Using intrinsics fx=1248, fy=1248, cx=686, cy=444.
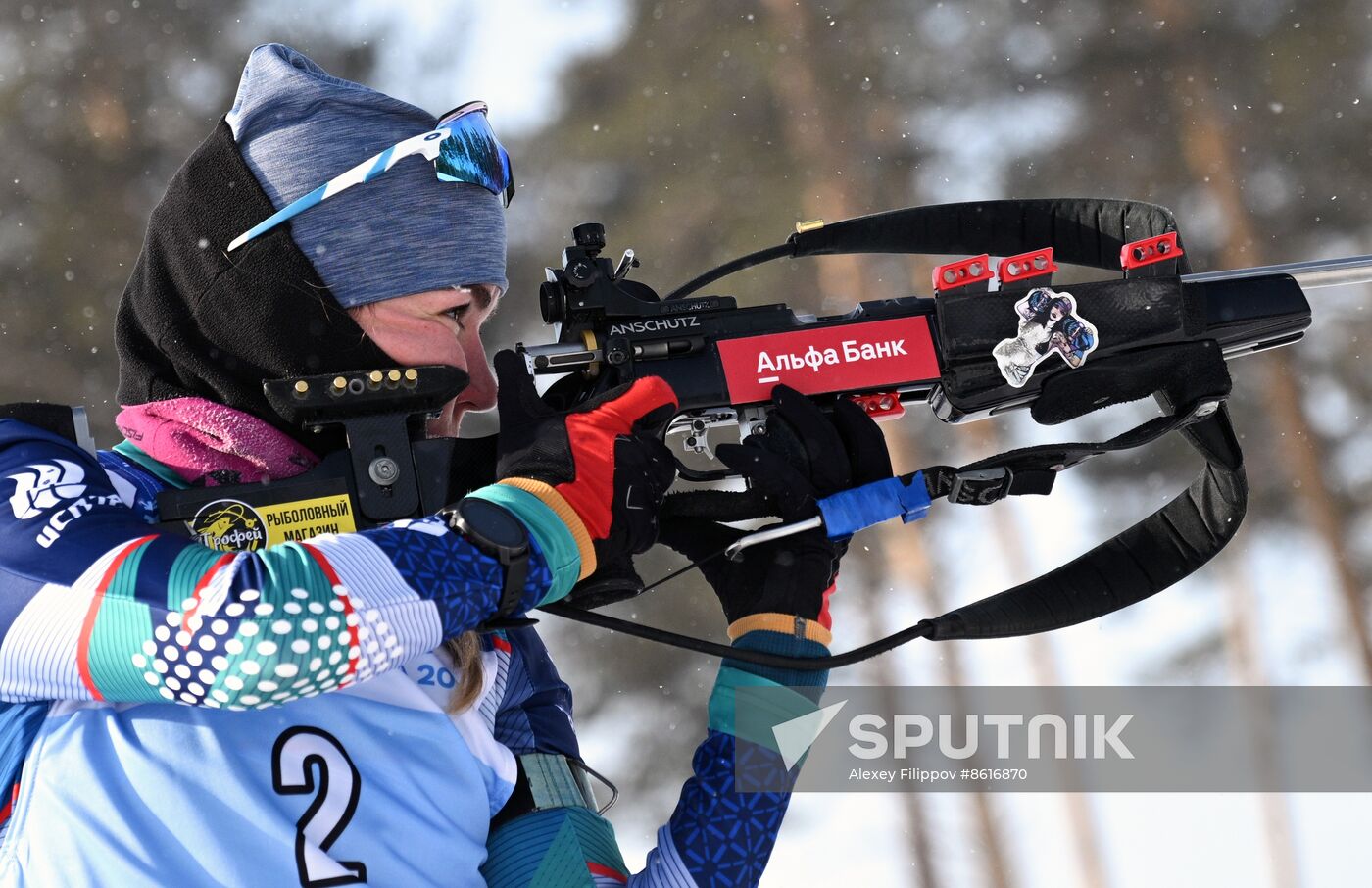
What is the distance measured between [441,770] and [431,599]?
14.3 inches

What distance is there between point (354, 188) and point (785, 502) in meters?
0.81

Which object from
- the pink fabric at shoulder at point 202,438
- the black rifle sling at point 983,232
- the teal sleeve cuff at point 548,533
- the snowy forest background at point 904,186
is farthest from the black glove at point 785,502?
the snowy forest background at point 904,186

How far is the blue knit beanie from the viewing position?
5.99ft

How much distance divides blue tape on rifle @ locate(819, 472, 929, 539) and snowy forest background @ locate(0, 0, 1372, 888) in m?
4.83

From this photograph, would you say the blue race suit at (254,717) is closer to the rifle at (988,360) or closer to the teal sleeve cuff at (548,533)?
the teal sleeve cuff at (548,533)

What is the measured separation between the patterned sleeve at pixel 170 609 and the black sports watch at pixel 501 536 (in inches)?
3.9

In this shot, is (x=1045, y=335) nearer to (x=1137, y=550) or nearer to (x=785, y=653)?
(x=1137, y=550)

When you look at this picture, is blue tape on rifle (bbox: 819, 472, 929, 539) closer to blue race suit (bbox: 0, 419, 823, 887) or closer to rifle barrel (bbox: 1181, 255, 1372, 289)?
blue race suit (bbox: 0, 419, 823, 887)

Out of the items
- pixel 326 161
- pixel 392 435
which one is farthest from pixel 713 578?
pixel 326 161

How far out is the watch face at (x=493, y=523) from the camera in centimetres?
149

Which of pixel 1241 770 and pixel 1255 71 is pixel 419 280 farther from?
pixel 1255 71

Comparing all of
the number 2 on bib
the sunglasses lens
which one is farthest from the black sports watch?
the sunglasses lens

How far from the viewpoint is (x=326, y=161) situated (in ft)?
6.06

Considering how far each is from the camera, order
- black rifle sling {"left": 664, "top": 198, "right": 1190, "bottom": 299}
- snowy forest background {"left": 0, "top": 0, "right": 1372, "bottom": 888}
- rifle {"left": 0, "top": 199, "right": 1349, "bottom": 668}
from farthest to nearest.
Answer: snowy forest background {"left": 0, "top": 0, "right": 1372, "bottom": 888}, black rifle sling {"left": 664, "top": 198, "right": 1190, "bottom": 299}, rifle {"left": 0, "top": 199, "right": 1349, "bottom": 668}
